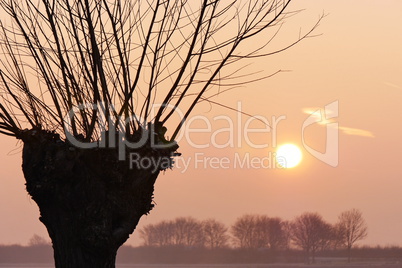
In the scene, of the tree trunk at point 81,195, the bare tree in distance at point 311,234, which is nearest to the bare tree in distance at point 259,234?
the bare tree in distance at point 311,234

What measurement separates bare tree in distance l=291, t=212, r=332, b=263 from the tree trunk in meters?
114

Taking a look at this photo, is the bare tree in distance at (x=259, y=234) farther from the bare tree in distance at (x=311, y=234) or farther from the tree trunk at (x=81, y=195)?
the tree trunk at (x=81, y=195)

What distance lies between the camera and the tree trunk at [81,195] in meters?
9.40

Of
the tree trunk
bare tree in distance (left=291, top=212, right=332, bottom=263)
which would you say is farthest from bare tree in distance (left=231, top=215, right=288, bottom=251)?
the tree trunk

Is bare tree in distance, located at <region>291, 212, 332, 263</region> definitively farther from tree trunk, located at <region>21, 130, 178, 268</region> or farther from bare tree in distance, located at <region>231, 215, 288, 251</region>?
tree trunk, located at <region>21, 130, 178, 268</region>

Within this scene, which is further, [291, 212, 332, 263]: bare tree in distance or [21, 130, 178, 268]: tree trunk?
[291, 212, 332, 263]: bare tree in distance

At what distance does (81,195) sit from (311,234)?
394ft

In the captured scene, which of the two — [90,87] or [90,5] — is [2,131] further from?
[90,5]

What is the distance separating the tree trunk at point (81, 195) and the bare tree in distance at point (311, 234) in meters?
114

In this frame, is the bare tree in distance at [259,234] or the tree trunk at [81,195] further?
the bare tree in distance at [259,234]

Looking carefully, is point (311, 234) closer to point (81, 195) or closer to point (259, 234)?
point (259, 234)

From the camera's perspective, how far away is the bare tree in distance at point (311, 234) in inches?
4909

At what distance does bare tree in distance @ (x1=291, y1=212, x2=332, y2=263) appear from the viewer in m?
125

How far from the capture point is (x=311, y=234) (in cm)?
12744
